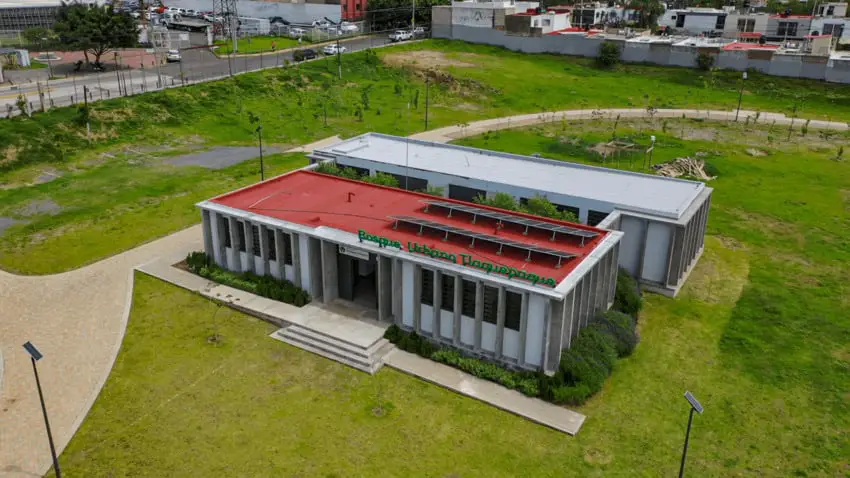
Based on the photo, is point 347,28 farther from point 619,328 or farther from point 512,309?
point 512,309

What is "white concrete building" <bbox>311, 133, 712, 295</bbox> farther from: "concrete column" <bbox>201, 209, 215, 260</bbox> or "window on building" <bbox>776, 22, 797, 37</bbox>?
"window on building" <bbox>776, 22, 797, 37</bbox>

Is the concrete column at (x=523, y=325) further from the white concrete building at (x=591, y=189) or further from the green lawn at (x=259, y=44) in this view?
the green lawn at (x=259, y=44)

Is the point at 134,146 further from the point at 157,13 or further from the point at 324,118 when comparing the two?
the point at 157,13

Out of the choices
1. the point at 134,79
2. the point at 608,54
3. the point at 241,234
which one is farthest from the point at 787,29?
the point at 241,234

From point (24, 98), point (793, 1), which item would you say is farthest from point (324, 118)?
point (793, 1)

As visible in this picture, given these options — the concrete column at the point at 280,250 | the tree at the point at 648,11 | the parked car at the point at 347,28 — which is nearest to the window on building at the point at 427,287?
the concrete column at the point at 280,250

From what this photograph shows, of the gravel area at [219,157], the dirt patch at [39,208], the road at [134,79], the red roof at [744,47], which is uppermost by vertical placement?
the red roof at [744,47]

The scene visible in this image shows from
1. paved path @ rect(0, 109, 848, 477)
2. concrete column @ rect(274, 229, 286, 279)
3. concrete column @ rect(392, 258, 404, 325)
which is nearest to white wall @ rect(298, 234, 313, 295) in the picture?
concrete column @ rect(274, 229, 286, 279)
